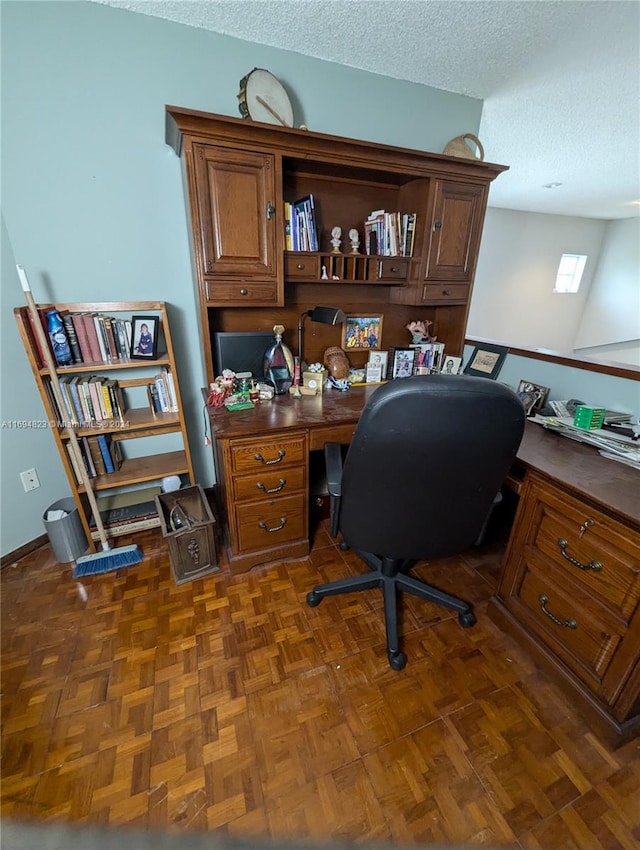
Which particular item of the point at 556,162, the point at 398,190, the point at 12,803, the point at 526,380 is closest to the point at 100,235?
the point at 398,190

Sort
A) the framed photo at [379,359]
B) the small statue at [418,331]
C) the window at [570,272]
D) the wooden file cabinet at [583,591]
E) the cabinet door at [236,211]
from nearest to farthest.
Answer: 1. the wooden file cabinet at [583,591]
2. the cabinet door at [236,211]
3. the framed photo at [379,359]
4. the small statue at [418,331]
5. the window at [570,272]

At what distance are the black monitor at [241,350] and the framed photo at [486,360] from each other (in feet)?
3.87

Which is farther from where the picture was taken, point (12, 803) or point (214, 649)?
point (214, 649)

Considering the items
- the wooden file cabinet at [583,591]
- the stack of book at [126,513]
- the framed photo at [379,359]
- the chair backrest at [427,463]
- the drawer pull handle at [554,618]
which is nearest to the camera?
the chair backrest at [427,463]

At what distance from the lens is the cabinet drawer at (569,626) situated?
1.06 m

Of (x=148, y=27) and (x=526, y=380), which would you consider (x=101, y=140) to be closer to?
(x=148, y=27)

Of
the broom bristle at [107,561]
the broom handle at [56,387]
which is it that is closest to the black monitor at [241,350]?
the broom handle at [56,387]

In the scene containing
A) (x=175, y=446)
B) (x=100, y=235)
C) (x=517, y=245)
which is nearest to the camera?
(x=100, y=235)

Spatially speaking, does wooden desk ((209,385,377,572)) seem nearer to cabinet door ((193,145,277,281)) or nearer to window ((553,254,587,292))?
cabinet door ((193,145,277,281))

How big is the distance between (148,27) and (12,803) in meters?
2.77

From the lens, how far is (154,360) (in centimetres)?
170

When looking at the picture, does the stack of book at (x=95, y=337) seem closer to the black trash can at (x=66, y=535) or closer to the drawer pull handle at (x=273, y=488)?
the black trash can at (x=66, y=535)

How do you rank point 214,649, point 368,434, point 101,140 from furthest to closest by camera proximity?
point 101,140 → point 214,649 → point 368,434

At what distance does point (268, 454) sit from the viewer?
1.49 m
